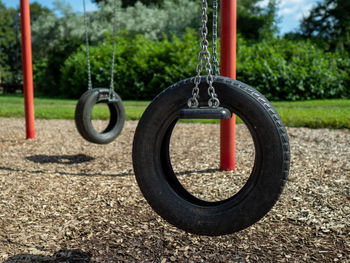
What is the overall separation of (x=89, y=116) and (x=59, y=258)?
8.31ft

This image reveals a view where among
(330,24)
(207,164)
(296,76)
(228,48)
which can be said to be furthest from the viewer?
(330,24)

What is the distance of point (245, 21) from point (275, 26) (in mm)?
2050

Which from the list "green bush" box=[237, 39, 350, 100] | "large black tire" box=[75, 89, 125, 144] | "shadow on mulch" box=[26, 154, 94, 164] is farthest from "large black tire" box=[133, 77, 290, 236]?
"green bush" box=[237, 39, 350, 100]

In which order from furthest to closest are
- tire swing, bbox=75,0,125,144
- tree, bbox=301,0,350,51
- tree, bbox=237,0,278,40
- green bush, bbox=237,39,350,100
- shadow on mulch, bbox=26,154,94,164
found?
tree, bbox=237,0,278,40, tree, bbox=301,0,350,51, green bush, bbox=237,39,350,100, shadow on mulch, bbox=26,154,94,164, tire swing, bbox=75,0,125,144

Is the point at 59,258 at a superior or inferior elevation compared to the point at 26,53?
inferior

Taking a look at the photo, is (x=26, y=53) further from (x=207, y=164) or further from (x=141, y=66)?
(x=141, y=66)

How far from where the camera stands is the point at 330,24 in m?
19.8

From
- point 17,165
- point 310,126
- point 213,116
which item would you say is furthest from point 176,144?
point 213,116

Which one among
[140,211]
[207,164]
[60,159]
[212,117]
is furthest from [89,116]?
[212,117]

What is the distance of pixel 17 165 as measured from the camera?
4738 millimetres

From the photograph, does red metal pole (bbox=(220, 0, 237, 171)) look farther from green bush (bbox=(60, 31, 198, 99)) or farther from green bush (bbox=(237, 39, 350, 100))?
green bush (bbox=(60, 31, 198, 99))

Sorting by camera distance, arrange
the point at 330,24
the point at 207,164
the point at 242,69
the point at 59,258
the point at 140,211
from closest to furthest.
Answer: the point at 59,258 → the point at 140,211 → the point at 207,164 → the point at 242,69 → the point at 330,24

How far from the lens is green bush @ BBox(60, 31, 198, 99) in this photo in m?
14.5

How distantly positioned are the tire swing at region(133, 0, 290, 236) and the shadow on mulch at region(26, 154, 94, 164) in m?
3.08
